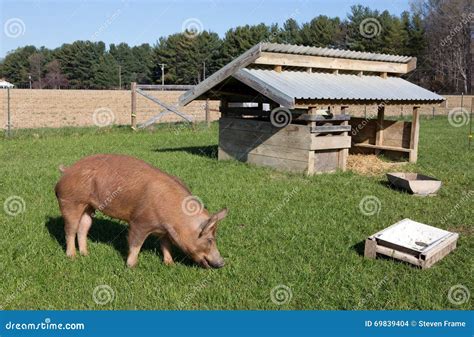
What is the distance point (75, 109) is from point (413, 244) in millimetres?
32634

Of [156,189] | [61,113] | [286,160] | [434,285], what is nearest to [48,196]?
[156,189]

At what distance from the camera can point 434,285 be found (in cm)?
530

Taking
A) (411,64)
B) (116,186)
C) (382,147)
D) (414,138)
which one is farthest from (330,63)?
(116,186)

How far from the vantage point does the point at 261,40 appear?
5375 centimetres

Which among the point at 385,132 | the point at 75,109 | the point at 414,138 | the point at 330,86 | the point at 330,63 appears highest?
the point at 330,63

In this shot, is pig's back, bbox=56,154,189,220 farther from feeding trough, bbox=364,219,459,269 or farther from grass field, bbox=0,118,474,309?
feeding trough, bbox=364,219,459,269

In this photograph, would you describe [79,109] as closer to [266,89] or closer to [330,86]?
[330,86]

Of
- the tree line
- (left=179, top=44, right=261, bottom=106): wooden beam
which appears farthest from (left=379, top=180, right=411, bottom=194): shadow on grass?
the tree line

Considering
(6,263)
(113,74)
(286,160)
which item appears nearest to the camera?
(6,263)

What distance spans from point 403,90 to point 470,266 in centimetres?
985

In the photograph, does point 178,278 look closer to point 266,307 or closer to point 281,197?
point 266,307

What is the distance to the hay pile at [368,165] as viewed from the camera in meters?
12.3

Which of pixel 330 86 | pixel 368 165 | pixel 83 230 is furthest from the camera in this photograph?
pixel 368 165

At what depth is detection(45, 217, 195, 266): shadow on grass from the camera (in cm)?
602
